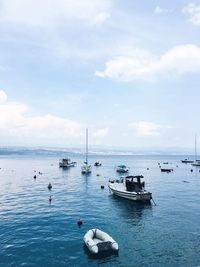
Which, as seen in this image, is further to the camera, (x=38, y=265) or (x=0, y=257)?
(x=0, y=257)

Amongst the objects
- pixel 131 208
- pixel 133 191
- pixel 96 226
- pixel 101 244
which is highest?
pixel 133 191

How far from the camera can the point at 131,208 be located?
56.0 meters

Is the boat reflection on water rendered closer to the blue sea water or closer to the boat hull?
the blue sea water

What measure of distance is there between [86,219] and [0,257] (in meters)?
18.4

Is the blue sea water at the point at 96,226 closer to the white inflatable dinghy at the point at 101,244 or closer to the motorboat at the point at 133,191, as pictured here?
the white inflatable dinghy at the point at 101,244

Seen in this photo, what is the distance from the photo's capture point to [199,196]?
71188 millimetres

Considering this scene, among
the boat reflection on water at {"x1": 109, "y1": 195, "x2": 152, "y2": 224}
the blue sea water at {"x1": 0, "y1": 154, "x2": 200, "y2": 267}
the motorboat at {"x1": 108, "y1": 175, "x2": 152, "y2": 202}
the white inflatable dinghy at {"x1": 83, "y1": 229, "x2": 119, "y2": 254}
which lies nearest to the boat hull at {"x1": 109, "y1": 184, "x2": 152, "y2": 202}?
the motorboat at {"x1": 108, "y1": 175, "x2": 152, "y2": 202}

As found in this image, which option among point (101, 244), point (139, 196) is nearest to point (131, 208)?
point (139, 196)

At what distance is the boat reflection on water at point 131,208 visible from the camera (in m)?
49.6

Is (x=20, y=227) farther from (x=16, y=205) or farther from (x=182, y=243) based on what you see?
(x=182, y=243)

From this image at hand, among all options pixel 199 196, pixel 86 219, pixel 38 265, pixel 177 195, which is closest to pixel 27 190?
pixel 86 219

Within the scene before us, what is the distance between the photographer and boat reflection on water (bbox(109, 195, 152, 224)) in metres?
49.6

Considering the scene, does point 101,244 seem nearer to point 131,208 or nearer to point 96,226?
point 96,226

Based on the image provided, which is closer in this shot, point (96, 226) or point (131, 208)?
point (96, 226)
